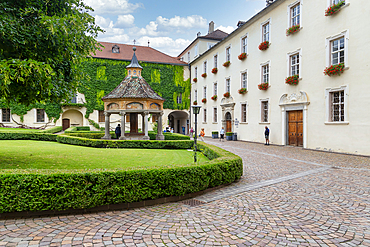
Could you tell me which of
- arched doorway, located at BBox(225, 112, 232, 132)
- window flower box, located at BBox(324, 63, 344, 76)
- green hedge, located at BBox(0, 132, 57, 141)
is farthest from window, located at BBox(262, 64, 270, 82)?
green hedge, located at BBox(0, 132, 57, 141)

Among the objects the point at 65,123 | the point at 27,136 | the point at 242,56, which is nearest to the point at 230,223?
the point at 242,56

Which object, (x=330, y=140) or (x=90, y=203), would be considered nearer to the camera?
(x=90, y=203)

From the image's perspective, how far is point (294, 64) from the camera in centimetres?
1953

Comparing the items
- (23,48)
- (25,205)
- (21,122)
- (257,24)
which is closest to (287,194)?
(25,205)

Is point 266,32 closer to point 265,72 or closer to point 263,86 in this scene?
point 265,72

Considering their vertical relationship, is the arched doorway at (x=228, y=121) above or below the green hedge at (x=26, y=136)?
above

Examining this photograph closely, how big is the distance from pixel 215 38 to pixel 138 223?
3965 cm

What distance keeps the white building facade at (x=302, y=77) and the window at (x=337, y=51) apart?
0.19 feet

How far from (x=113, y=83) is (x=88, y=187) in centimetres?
3580

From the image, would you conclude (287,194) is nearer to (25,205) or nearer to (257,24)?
(25,205)

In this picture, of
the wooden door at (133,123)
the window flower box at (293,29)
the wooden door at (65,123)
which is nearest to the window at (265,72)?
the window flower box at (293,29)

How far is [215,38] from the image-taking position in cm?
4078

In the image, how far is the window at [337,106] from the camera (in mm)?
15844

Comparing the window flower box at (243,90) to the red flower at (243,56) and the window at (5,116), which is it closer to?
the red flower at (243,56)
